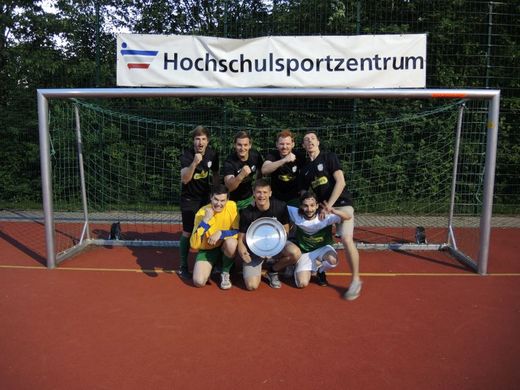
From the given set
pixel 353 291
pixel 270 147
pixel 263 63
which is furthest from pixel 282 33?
pixel 353 291

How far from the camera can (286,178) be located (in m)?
5.07

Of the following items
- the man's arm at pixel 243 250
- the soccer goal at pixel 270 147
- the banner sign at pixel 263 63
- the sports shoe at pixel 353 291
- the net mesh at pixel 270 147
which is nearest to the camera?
the sports shoe at pixel 353 291

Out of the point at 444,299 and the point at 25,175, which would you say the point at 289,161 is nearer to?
the point at 444,299

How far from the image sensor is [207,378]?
293cm

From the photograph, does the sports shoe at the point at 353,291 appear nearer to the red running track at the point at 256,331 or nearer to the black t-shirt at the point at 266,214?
the red running track at the point at 256,331

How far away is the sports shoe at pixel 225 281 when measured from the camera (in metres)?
4.65

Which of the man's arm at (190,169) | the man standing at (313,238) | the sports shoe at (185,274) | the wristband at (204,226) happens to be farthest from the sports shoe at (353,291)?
the man's arm at (190,169)

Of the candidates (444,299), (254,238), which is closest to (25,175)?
(254,238)

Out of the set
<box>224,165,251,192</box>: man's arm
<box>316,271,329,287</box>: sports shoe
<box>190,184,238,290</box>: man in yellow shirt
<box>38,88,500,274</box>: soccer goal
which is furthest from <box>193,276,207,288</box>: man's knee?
<box>38,88,500,274</box>: soccer goal

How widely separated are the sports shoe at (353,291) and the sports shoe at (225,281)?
127cm

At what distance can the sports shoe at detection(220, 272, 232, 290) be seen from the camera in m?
4.65

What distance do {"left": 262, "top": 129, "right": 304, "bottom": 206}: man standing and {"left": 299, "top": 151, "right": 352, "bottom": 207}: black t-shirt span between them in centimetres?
23

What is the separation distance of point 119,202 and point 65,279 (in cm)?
388

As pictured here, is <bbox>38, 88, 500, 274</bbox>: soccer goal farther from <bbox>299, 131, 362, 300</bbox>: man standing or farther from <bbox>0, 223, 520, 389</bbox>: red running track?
<bbox>299, 131, 362, 300</bbox>: man standing
